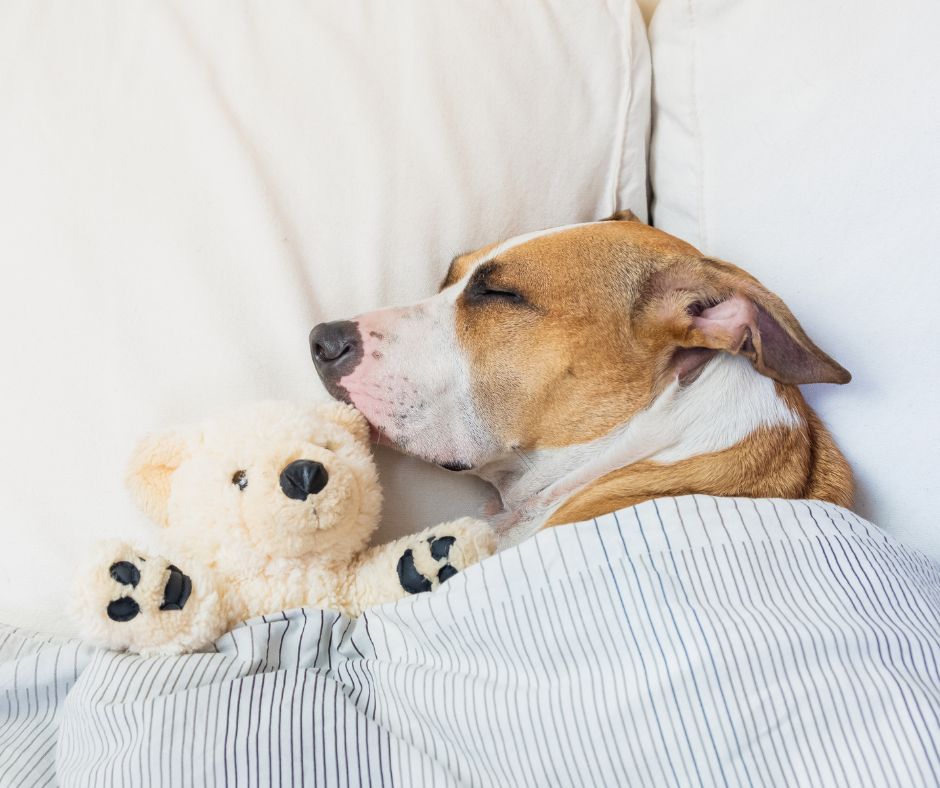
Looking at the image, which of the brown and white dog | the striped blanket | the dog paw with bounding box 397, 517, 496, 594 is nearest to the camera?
the striped blanket

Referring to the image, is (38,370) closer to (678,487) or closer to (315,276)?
(315,276)

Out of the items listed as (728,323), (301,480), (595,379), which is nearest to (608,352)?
(595,379)

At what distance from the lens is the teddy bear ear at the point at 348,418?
123 cm

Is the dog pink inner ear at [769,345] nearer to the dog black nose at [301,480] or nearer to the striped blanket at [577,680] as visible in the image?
the striped blanket at [577,680]

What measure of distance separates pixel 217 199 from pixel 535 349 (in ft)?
1.90

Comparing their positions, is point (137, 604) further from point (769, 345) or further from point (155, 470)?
point (769, 345)

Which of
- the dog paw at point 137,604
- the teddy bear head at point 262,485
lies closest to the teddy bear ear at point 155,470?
the teddy bear head at point 262,485

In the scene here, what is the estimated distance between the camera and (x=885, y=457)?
4.17ft

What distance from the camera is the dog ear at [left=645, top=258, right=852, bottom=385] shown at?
3.96ft

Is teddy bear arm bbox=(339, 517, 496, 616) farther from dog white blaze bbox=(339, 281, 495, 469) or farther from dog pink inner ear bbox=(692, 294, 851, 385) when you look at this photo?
dog pink inner ear bbox=(692, 294, 851, 385)

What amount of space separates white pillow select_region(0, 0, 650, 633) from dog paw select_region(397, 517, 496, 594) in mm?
170

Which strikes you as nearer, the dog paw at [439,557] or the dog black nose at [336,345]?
the dog paw at [439,557]

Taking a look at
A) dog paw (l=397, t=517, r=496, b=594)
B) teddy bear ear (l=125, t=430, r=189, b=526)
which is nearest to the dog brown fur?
dog paw (l=397, t=517, r=496, b=594)

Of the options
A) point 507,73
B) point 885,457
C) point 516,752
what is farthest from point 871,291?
point 516,752
